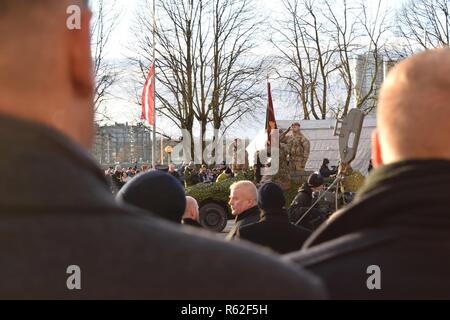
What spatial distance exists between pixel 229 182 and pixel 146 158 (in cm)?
6608

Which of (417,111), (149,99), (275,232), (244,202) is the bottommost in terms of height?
(275,232)

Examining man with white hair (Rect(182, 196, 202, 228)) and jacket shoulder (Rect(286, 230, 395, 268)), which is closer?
jacket shoulder (Rect(286, 230, 395, 268))

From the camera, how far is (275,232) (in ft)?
17.7

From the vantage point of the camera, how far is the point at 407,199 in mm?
1746

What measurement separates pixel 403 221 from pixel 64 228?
2.85 feet

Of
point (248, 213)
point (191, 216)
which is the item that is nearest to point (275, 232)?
point (191, 216)

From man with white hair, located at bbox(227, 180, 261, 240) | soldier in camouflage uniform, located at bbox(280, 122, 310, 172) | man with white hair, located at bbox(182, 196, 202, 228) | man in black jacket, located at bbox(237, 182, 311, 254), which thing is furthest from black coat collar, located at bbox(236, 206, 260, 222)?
soldier in camouflage uniform, located at bbox(280, 122, 310, 172)

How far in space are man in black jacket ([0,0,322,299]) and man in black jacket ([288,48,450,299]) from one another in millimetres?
545

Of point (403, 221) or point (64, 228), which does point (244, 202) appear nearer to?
point (403, 221)

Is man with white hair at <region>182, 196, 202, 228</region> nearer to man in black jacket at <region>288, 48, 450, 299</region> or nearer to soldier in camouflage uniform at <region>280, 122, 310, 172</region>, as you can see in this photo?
man in black jacket at <region>288, 48, 450, 299</region>

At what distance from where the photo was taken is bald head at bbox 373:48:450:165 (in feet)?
6.15

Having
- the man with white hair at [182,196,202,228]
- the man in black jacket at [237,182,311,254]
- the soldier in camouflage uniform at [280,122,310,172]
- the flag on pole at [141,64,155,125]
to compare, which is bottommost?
the man in black jacket at [237,182,311,254]

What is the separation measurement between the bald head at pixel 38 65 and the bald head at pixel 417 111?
0.91 m

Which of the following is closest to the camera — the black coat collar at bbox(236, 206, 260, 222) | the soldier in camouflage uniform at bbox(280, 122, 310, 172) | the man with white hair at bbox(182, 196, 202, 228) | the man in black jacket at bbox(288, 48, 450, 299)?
the man in black jacket at bbox(288, 48, 450, 299)
